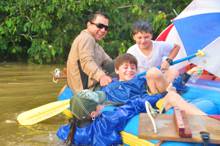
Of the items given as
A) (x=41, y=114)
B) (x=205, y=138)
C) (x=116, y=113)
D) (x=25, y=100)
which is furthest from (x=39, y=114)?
(x=205, y=138)

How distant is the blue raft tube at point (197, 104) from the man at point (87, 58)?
816 millimetres

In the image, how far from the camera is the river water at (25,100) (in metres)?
4.77

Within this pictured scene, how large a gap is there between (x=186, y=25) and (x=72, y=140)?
4.79 feet

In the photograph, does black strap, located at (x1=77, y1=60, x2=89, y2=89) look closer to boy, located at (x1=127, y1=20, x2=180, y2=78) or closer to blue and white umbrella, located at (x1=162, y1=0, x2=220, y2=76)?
boy, located at (x1=127, y1=20, x2=180, y2=78)

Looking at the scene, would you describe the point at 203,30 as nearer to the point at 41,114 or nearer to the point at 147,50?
the point at 147,50

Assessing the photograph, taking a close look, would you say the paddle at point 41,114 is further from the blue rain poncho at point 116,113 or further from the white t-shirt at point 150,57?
the white t-shirt at point 150,57

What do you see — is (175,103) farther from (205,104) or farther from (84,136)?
(84,136)

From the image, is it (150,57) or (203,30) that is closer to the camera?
(203,30)

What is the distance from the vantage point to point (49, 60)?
35.3 ft

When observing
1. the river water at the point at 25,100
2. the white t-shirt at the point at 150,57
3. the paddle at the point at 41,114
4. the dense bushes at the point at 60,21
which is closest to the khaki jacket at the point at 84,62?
the paddle at the point at 41,114

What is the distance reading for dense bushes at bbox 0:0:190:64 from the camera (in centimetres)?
1024

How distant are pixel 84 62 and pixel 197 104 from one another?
164 cm

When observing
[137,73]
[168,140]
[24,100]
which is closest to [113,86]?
[137,73]

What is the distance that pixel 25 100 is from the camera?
21.4 ft
